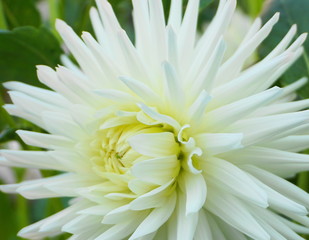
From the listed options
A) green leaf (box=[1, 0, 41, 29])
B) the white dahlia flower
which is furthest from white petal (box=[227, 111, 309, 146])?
green leaf (box=[1, 0, 41, 29])

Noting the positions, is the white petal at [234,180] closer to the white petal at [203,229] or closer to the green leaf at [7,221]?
the white petal at [203,229]

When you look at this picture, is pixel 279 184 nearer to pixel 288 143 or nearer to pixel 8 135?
pixel 288 143

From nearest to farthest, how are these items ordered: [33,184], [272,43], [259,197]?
[259,197], [33,184], [272,43]

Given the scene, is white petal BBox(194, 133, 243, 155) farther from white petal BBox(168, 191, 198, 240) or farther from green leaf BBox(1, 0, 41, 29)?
green leaf BBox(1, 0, 41, 29)

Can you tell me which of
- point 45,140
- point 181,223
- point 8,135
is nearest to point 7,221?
point 8,135

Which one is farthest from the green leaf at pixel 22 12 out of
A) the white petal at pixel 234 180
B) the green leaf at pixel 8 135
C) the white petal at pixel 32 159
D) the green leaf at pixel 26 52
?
the white petal at pixel 234 180

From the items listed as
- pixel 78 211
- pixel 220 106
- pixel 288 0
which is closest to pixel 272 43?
pixel 288 0

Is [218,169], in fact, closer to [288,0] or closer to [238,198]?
[238,198]
